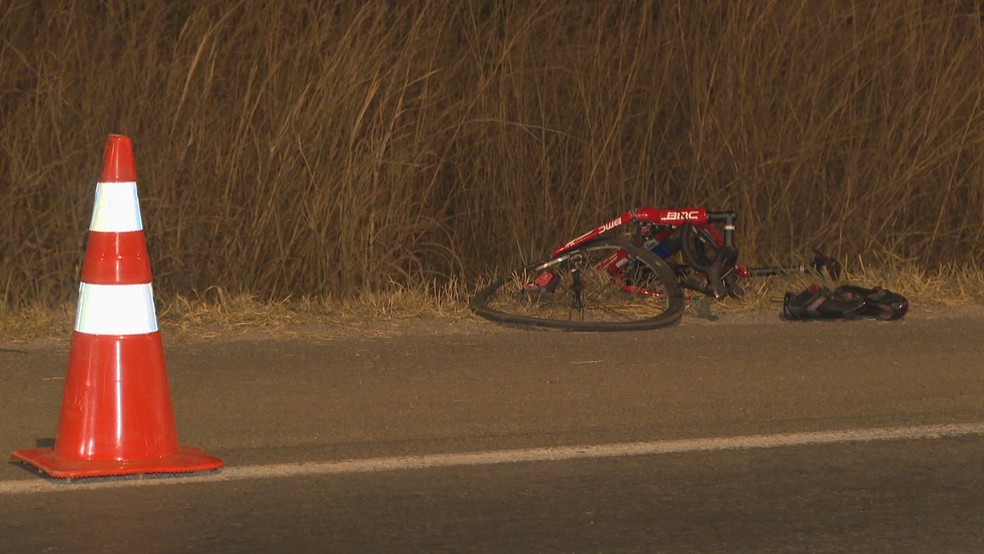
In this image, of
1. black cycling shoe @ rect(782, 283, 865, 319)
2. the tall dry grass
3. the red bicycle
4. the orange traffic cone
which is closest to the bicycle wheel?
the red bicycle

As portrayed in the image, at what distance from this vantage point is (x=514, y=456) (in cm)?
595

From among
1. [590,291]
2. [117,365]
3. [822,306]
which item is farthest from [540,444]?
[822,306]

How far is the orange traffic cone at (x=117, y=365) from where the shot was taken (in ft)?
18.1

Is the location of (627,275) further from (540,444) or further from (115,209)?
(115,209)

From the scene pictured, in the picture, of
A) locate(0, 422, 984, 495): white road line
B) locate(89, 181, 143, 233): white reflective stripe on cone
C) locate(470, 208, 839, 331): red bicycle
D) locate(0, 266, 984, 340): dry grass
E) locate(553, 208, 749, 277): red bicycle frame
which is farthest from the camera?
locate(553, 208, 749, 277): red bicycle frame

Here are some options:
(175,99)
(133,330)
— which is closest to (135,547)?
(133,330)

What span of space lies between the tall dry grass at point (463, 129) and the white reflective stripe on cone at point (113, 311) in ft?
10.5

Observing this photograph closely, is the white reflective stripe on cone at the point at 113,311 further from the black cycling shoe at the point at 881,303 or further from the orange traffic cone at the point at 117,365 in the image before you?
the black cycling shoe at the point at 881,303

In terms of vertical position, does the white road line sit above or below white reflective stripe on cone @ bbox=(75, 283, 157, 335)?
below

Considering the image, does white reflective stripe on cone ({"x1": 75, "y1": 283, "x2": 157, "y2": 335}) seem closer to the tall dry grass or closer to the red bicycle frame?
the tall dry grass

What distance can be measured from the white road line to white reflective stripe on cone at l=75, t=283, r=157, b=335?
1.64 feet

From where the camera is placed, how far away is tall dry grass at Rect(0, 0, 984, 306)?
9219 millimetres

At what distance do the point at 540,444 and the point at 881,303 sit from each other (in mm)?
3321

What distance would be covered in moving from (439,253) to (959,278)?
3.10 meters
